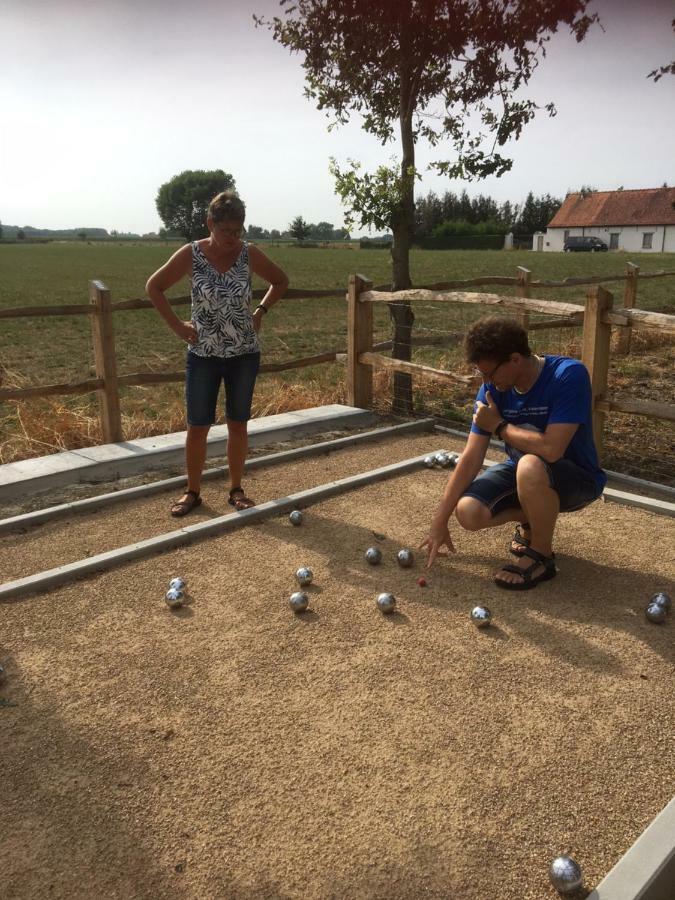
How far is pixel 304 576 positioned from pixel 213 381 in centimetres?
163

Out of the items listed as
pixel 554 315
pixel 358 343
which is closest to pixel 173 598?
pixel 554 315

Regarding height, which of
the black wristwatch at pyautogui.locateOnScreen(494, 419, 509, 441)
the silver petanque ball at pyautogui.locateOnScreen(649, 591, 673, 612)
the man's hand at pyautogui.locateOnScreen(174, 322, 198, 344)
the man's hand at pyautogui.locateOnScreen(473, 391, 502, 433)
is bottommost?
the silver petanque ball at pyautogui.locateOnScreen(649, 591, 673, 612)

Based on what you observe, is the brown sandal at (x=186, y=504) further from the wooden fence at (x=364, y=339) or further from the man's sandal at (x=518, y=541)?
the man's sandal at (x=518, y=541)

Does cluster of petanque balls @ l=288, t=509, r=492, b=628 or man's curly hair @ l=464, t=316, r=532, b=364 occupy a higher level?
man's curly hair @ l=464, t=316, r=532, b=364

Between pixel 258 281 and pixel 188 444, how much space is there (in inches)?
1078

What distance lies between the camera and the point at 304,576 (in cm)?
423

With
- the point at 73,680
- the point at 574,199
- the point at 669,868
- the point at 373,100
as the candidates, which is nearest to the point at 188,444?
the point at 73,680

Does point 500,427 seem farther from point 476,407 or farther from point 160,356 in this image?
point 160,356

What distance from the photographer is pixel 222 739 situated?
9.75 feet

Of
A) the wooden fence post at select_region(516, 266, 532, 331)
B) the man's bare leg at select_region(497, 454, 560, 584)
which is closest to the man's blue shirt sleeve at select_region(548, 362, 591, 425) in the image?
the man's bare leg at select_region(497, 454, 560, 584)

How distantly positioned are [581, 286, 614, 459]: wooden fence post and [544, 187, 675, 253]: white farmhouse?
7573cm

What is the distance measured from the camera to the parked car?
73.2 meters

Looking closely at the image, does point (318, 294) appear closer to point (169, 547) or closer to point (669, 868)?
point (169, 547)

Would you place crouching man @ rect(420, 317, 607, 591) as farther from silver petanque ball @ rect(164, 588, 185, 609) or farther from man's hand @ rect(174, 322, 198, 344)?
man's hand @ rect(174, 322, 198, 344)
